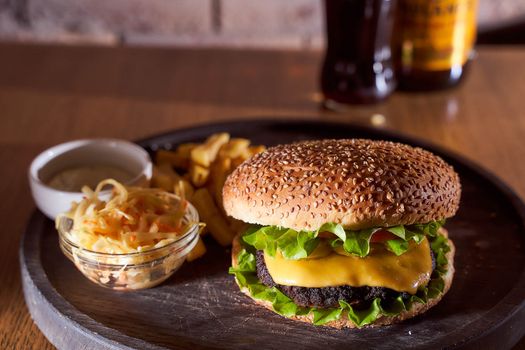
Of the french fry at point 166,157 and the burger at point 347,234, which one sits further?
the french fry at point 166,157

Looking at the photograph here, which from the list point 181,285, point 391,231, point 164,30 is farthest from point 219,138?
point 164,30

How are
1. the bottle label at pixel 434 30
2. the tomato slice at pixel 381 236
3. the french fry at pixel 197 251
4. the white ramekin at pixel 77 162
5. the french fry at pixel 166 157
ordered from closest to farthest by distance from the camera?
the tomato slice at pixel 381 236 → the french fry at pixel 197 251 → the white ramekin at pixel 77 162 → the french fry at pixel 166 157 → the bottle label at pixel 434 30

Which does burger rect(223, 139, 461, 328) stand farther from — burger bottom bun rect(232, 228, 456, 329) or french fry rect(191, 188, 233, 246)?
french fry rect(191, 188, 233, 246)

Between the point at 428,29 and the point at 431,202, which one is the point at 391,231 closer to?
the point at 431,202

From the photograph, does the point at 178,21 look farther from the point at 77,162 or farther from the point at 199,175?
the point at 199,175

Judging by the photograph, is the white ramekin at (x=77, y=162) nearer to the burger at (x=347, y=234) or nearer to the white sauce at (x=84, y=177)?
the white sauce at (x=84, y=177)

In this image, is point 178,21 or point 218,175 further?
point 178,21

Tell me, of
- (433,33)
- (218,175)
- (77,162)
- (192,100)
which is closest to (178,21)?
(192,100)

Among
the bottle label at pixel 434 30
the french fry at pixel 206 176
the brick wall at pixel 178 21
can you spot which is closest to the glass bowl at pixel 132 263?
the french fry at pixel 206 176
